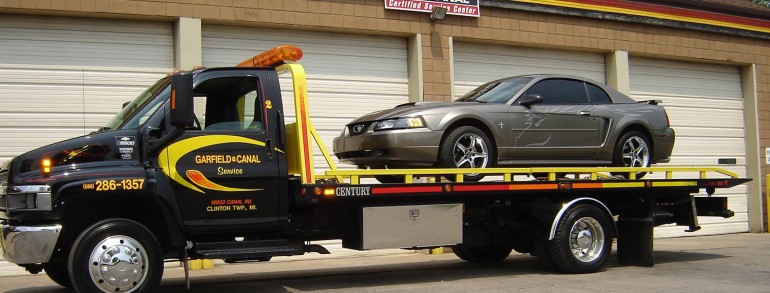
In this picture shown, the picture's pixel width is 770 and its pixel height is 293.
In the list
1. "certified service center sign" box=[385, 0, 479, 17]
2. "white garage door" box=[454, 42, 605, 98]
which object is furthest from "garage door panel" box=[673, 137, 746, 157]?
"certified service center sign" box=[385, 0, 479, 17]

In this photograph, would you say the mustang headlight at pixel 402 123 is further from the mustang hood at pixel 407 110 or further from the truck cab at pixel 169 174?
the truck cab at pixel 169 174

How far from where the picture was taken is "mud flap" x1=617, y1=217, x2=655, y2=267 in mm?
10141

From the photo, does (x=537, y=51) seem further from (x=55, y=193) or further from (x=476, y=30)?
(x=55, y=193)

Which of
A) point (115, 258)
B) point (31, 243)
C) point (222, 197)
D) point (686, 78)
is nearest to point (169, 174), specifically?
point (222, 197)

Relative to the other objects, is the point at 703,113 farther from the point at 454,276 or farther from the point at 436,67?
the point at 454,276

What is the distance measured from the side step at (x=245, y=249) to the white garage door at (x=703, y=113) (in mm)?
11174

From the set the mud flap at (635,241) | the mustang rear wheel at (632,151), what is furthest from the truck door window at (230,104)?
the mud flap at (635,241)

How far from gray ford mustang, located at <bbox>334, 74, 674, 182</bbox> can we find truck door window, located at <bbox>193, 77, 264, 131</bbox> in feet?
4.78

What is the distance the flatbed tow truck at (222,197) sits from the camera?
669 cm

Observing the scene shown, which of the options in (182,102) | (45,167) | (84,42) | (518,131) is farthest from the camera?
(84,42)

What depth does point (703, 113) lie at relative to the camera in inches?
698

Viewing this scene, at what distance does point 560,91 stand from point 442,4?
16.1 feet

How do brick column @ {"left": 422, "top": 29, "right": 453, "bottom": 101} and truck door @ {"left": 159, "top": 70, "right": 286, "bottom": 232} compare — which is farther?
brick column @ {"left": 422, "top": 29, "right": 453, "bottom": 101}

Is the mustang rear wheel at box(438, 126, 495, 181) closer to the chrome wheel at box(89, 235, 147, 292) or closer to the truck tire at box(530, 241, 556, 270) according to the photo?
the truck tire at box(530, 241, 556, 270)
